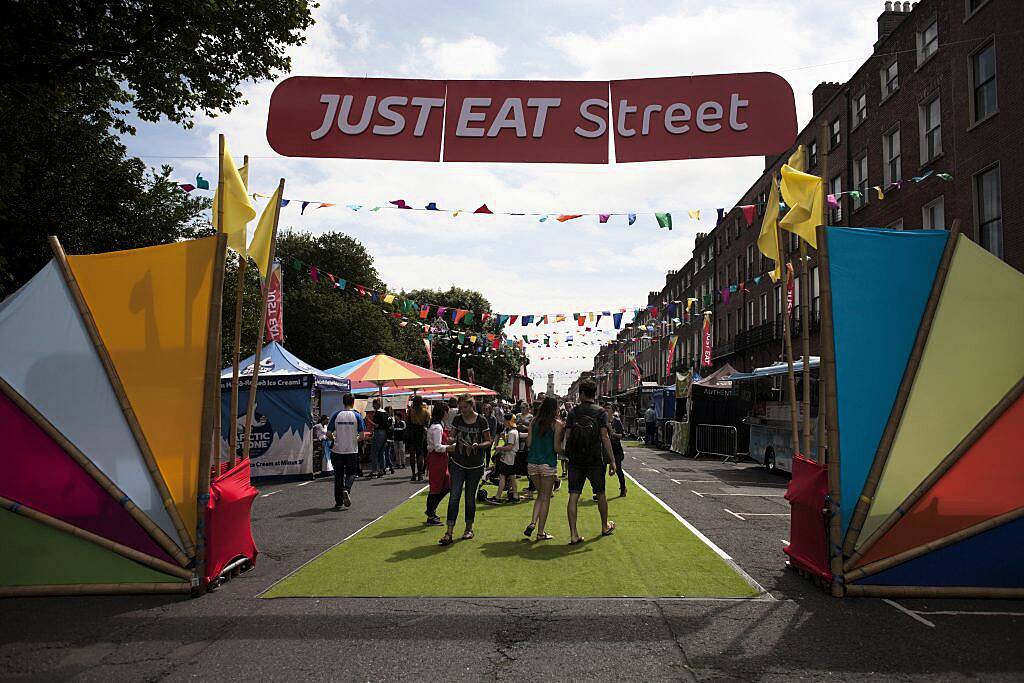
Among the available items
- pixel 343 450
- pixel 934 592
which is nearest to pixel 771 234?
pixel 934 592

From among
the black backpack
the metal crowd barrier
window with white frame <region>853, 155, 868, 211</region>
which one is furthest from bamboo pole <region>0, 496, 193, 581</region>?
window with white frame <region>853, 155, 868, 211</region>

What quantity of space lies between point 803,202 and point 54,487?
7.30 metres

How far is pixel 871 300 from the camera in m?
6.78

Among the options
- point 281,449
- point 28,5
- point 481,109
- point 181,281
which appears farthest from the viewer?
point 281,449

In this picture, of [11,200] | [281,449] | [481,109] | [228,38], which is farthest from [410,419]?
[11,200]

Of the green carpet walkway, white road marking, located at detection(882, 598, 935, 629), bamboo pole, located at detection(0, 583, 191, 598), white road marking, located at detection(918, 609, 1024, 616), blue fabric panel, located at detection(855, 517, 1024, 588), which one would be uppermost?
blue fabric panel, located at detection(855, 517, 1024, 588)

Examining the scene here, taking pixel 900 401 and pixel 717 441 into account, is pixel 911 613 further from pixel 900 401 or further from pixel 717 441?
pixel 717 441

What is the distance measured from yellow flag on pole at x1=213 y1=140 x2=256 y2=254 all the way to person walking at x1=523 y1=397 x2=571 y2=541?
3.89 metres

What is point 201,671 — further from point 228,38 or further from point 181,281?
point 228,38

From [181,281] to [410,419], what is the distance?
8878 millimetres

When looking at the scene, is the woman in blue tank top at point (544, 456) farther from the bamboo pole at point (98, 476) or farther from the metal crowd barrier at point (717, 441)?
the metal crowd barrier at point (717, 441)

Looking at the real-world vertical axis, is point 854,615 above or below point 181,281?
below

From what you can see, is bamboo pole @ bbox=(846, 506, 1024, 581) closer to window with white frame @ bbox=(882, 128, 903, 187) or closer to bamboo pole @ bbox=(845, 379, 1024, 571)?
bamboo pole @ bbox=(845, 379, 1024, 571)

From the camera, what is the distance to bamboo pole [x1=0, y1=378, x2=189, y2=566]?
21.3 feet
